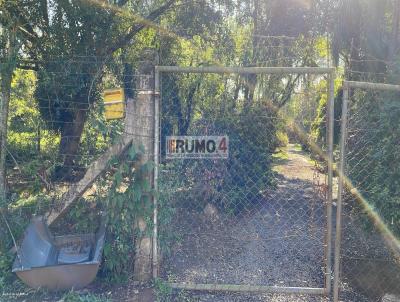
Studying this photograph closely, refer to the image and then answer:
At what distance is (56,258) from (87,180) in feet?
2.79

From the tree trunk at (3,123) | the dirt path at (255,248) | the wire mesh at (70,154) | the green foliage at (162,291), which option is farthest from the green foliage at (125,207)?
the tree trunk at (3,123)

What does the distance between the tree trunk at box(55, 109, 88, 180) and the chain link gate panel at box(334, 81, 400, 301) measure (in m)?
2.97

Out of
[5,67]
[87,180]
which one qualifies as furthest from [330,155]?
[5,67]

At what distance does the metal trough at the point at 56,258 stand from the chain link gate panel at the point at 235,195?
67 cm

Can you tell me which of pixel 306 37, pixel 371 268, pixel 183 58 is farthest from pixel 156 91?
pixel 306 37

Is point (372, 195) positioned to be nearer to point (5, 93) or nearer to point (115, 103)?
point (115, 103)

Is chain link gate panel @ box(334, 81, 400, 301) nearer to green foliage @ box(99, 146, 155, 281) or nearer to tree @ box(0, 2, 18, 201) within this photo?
green foliage @ box(99, 146, 155, 281)

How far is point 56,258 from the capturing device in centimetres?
327

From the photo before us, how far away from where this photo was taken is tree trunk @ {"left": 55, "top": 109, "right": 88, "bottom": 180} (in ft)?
12.5

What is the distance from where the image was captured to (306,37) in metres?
7.35

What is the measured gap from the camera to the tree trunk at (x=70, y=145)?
12.5 ft

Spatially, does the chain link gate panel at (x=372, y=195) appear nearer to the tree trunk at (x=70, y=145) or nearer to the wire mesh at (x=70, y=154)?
the wire mesh at (x=70, y=154)

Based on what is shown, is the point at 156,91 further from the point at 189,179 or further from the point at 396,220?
the point at 396,220

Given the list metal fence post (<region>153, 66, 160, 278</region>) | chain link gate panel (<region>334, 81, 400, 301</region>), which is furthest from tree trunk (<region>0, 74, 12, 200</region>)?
chain link gate panel (<region>334, 81, 400, 301</region>)
